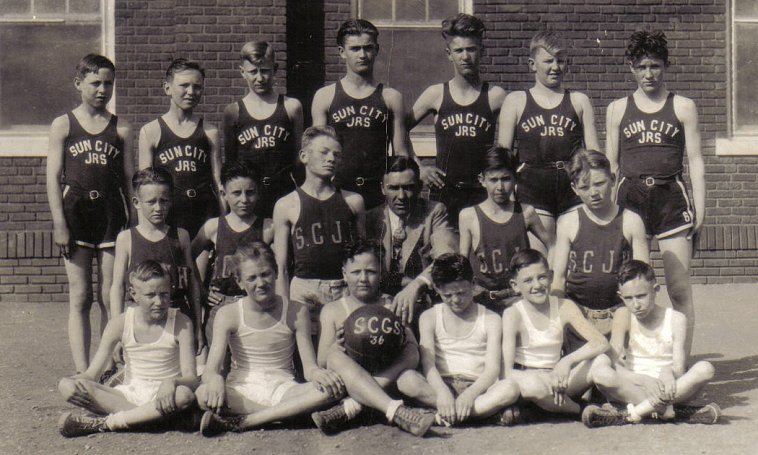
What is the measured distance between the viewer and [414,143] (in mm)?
9906

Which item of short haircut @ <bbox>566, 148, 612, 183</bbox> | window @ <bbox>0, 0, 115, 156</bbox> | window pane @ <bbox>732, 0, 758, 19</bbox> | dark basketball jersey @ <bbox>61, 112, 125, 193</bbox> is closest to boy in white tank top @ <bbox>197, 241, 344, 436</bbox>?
dark basketball jersey @ <bbox>61, 112, 125, 193</bbox>

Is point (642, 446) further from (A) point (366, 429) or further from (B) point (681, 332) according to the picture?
(A) point (366, 429)

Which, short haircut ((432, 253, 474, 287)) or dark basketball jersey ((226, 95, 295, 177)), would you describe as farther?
dark basketball jersey ((226, 95, 295, 177))

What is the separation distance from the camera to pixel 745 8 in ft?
33.6

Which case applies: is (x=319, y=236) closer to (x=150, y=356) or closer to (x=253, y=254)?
(x=253, y=254)

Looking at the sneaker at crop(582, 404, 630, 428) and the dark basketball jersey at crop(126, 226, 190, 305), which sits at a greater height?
the dark basketball jersey at crop(126, 226, 190, 305)

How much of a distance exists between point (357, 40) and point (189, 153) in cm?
135

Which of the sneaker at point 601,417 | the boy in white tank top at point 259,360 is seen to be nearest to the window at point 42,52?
the boy in white tank top at point 259,360

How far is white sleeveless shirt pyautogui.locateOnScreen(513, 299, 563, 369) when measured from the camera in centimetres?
547

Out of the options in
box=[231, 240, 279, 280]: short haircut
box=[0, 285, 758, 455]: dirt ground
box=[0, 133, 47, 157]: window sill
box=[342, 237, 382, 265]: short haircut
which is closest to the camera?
box=[0, 285, 758, 455]: dirt ground

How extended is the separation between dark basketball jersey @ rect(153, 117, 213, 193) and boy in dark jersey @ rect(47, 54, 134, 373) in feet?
0.90

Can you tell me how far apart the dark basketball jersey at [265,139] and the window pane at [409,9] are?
382 centimetres

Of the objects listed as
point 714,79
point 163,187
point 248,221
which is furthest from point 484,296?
point 714,79

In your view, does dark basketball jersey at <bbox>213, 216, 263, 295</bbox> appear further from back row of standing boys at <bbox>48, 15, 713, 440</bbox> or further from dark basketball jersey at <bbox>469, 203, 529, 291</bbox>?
dark basketball jersey at <bbox>469, 203, 529, 291</bbox>
